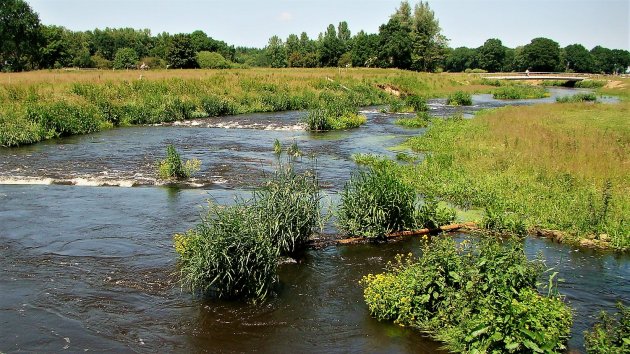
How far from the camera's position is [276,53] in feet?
485

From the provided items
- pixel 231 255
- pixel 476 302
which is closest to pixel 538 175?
pixel 476 302

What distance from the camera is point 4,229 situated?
1484 cm

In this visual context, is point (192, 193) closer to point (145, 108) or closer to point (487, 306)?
point (487, 306)

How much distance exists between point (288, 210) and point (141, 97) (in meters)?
34.0

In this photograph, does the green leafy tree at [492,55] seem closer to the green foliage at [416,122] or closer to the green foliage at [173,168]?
the green foliage at [416,122]

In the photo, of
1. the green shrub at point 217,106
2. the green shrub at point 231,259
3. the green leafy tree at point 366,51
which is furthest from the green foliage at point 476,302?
the green leafy tree at point 366,51

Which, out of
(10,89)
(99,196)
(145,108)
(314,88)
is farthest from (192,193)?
(314,88)

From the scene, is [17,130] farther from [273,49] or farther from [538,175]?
[273,49]

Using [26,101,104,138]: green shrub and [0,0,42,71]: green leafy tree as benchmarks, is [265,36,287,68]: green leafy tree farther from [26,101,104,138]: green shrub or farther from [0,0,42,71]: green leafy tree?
[26,101,104,138]: green shrub

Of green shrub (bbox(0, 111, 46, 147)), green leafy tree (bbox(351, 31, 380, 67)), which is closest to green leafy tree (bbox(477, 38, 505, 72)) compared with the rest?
green leafy tree (bbox(351, 31, 380, 67))

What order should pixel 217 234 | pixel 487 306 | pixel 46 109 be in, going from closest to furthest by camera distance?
pixel 487 306 → pixel 217 234 → pixel 46 109

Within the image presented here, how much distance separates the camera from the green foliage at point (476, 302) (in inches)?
303

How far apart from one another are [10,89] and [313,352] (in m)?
36.7

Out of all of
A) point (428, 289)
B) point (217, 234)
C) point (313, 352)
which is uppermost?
point (217, 234)
